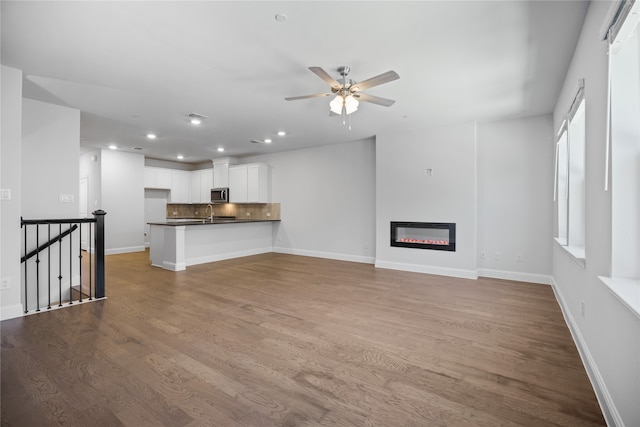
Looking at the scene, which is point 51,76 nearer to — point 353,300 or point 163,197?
point 353,300

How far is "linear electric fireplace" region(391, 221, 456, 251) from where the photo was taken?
5.34 meters

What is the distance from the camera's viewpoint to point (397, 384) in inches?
81.1

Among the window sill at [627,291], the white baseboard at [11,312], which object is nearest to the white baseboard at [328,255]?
the window sill at [627,291]

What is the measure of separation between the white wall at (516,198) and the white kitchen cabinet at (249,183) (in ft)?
17.0

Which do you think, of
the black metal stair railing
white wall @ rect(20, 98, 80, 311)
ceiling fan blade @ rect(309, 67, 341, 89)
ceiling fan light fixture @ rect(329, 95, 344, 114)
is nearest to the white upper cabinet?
white wall @ rect(20, 98, 80, 311)

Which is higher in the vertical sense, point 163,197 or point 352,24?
point 352,24

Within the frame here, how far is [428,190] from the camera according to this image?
18.2 feet

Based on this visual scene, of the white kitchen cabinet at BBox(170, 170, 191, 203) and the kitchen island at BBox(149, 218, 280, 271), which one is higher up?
the white kitchen cabinet at BBox(170, 170, 191, 203)

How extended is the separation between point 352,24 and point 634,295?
2.50 meters

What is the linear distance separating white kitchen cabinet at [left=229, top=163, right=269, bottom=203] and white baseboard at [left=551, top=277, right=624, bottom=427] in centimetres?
668

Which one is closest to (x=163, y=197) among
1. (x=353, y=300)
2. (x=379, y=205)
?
(x=379, y=205)

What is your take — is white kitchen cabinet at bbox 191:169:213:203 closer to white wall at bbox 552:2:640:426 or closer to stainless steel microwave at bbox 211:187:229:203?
stainless steel microwave at bbox 211:187:229:203

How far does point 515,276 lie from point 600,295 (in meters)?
3.41

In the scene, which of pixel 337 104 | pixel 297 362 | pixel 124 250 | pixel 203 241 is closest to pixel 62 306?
pixel 203 241
